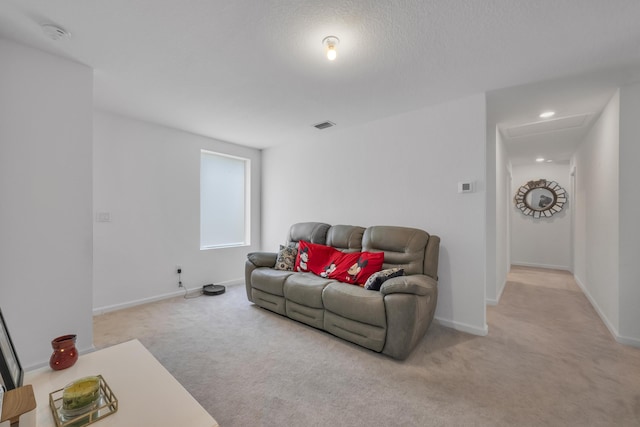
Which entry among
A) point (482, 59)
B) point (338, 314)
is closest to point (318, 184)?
point (338, 314)

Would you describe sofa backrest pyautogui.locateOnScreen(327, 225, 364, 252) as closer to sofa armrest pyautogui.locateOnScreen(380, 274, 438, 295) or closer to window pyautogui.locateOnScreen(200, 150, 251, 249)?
sofa armrest pyautogui.locateOnScreen(380, 274, 438, 295)

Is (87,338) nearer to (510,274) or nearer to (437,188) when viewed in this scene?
(437,188)

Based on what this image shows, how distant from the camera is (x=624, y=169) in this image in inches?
97.8

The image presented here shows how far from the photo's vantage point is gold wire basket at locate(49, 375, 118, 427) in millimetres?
980

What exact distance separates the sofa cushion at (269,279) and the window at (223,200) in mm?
1388

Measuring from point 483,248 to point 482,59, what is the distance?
1.70 metres

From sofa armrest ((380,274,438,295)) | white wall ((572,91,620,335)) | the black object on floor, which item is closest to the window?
the black object on floor

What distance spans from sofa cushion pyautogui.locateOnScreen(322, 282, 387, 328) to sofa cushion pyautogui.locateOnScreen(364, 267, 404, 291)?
7cm

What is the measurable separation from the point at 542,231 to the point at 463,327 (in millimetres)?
4988

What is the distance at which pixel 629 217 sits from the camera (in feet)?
Result: 8.08

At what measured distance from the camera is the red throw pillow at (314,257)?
325cm

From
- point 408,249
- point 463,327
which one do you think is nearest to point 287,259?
point 408,249

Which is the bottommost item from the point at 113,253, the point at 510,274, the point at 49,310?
the point at 510,274

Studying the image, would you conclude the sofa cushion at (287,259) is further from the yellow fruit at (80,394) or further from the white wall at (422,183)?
the yellow fruit at (80,394)
